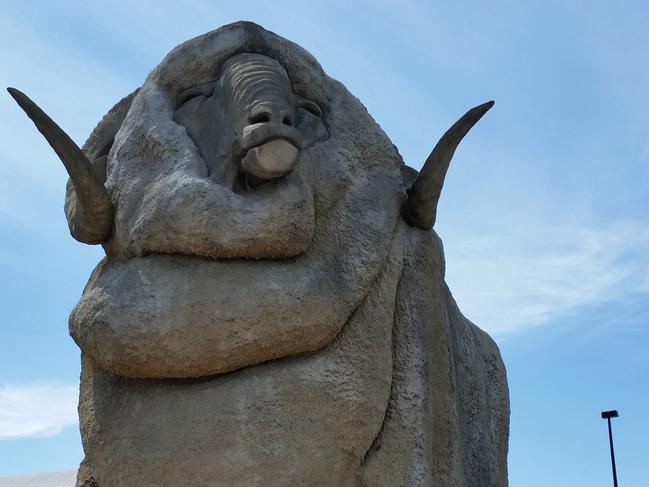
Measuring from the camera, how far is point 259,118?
149 inches

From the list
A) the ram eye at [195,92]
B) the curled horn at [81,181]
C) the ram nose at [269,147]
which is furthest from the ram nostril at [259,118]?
the curled horn at [81,181]

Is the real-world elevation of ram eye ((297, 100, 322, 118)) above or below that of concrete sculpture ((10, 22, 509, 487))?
above

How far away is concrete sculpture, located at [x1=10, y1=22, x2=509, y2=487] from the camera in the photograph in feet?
11.4

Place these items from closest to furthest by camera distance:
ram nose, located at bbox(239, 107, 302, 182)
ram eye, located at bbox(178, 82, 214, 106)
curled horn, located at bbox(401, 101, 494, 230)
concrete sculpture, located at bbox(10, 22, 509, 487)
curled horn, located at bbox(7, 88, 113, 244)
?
concrete sculpture, located at bbox(10, 22, 509, 487)
ram nose, located at bbox(239, 107, 302, 182)
curled horn, located at bbox(7, 88, 113, 244)
curled horn, located at bbox(401, 101, 494, 230)
ram eye, located at bbox(178, 82, 214, 106)

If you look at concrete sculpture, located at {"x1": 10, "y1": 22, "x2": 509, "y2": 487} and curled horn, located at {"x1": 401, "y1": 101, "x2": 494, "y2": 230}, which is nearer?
concrete sculpture, located at {"x1": 10, "y1": 22, "x2": 509, "y2": 487}

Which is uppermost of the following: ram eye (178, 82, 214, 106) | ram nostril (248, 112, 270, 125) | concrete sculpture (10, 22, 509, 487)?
ram eye (178, 82, 214, 106)

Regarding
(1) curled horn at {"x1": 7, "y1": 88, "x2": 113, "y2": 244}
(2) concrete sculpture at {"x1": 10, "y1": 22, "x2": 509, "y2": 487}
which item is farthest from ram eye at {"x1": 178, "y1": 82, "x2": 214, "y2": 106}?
(1) curled horn at {"x1": 7, "y1": 88, "x2": 113, "y2": 244}

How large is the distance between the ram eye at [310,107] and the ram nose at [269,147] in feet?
1.52

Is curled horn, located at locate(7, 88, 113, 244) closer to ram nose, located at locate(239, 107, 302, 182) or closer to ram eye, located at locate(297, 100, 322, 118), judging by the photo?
ram nose, located at locate(239, 107, 302, 182)

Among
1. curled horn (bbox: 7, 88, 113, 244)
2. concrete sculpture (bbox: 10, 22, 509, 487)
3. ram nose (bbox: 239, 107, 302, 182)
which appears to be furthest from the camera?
curled horn (bbox: 7, 88, 113, 244)

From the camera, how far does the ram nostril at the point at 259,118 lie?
12.4ft

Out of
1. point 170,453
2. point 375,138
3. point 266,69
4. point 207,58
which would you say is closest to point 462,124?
point 375,138

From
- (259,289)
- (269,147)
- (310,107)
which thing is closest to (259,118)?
(269,147)

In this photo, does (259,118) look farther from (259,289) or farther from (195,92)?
(259,289)
